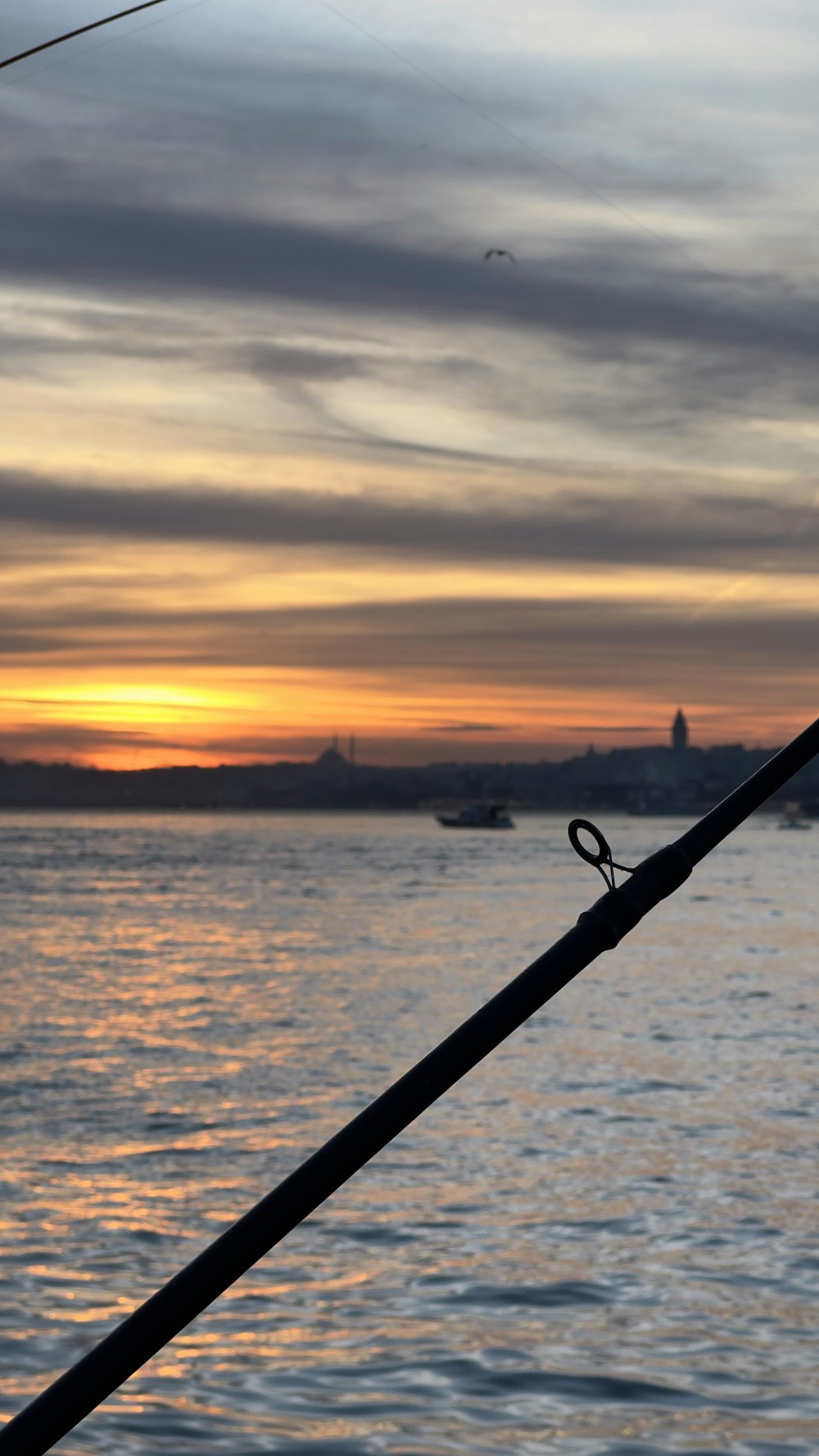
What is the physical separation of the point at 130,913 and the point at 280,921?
8159 mm

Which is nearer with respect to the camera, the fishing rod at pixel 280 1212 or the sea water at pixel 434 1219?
the fishing rod at pixel 280 1212

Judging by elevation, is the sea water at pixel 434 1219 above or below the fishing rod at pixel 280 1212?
below

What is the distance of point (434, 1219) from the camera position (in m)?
11.2

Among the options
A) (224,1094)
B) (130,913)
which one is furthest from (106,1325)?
(130,913)

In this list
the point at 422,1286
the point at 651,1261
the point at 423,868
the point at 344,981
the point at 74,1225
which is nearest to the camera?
the point at 422,1286

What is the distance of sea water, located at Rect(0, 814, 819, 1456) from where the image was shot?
24.5 feet

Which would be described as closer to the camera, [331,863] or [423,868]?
[423,868]

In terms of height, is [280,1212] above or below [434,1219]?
above

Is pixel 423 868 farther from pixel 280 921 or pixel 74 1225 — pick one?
pixel 74 1225

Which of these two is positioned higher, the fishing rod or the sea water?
the fishing rod

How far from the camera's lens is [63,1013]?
→ 27.0 metres

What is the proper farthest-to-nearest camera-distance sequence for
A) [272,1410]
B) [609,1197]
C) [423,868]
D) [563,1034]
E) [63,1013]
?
[423,868]
[63,1013]
[563,1034]
[609,1197]
[272,1410]

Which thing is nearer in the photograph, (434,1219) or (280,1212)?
(280,1212)

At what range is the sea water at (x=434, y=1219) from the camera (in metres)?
7.45
